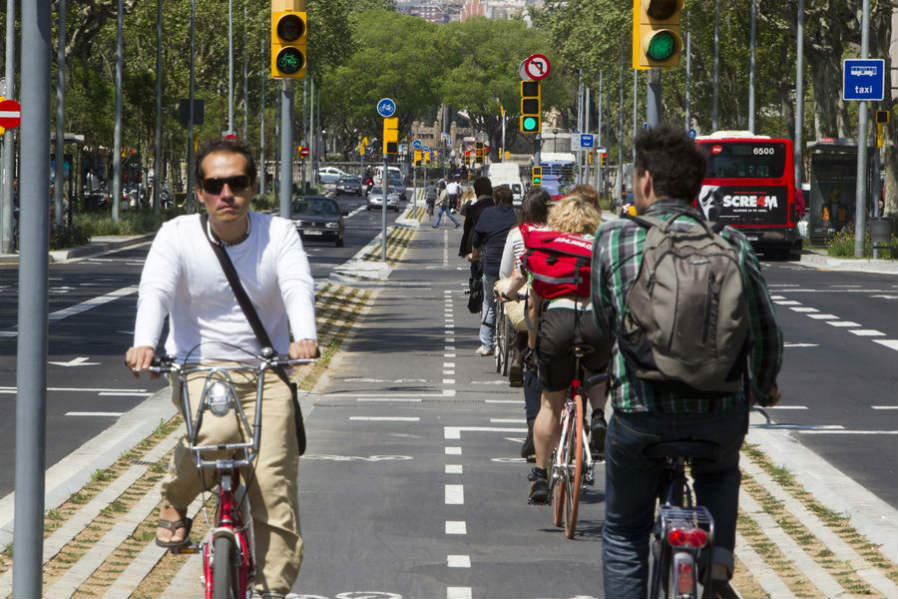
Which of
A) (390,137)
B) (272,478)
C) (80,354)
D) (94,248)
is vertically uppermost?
(390,137)

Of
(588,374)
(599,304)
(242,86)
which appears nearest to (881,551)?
(588,374)

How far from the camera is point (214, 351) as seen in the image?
6.21m

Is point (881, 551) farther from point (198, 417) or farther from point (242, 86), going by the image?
point (242, 86)

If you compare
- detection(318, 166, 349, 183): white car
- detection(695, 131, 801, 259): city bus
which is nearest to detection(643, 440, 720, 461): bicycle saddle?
detection(695, 131, 801, 259): city bus

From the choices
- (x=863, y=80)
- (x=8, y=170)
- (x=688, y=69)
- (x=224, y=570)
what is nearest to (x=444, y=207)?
(x=688, y=69)

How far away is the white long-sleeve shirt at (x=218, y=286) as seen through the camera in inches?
243

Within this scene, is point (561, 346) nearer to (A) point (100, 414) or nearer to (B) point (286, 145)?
(A) point (100, 414)

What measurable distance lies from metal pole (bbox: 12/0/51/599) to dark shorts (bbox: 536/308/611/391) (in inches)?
164

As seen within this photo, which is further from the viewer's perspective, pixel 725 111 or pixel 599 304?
pixel 725 111

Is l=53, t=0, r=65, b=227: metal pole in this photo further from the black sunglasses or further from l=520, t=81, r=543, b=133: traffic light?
the black sunglasses

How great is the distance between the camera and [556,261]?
1007cm

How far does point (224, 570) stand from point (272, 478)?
1.30 feet

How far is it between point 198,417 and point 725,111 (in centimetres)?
7932

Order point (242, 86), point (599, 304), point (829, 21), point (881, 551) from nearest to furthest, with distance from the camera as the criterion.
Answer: point (599, 304)
point (881, 551)
point (829, 21)
point (242, 86)
